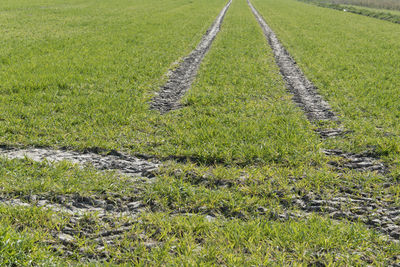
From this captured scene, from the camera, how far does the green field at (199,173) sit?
149 inches

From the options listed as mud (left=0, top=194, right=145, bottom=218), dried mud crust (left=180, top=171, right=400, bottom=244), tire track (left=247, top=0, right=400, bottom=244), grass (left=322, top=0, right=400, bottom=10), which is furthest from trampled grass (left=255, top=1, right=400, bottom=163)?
grass (left=322, top=0, right=400, bottom=10)

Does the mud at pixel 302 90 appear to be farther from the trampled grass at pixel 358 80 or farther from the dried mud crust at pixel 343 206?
the dried mud crust at pixel 343 206

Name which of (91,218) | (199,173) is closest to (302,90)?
(199,173)

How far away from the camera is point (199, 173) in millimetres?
5500

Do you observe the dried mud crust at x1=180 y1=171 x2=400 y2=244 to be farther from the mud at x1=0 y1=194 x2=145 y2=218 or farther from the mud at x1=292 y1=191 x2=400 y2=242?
the mud at x1=0 y1=194 x2=145 y2=218

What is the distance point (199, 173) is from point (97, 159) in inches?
73.2

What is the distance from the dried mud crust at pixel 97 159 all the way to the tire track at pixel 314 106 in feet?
10.7

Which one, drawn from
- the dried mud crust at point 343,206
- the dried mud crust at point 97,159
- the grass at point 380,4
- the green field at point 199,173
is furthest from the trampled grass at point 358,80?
the grass at point 380,4

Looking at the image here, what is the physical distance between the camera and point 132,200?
4754 millimetres

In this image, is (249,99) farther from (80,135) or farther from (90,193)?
(90,193)

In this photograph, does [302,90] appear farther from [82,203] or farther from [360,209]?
[82,203]

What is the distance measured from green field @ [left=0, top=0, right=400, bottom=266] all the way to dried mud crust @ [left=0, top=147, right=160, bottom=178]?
178 mm

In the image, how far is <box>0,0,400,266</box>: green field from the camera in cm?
379

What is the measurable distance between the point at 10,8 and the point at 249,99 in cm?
3441
